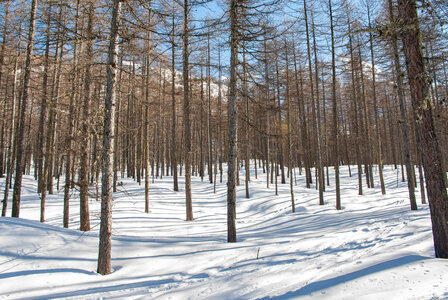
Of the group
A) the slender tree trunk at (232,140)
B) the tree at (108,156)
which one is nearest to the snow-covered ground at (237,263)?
the tree at (108,156)

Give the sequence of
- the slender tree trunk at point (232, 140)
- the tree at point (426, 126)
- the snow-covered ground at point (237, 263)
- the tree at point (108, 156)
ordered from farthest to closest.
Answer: the slender tree trunk at point (232, 140) → the tree at point (108, 156) → the tree at point (426, 126) → the snow-covered ground at point (237, 263)

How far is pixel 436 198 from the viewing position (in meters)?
4.63

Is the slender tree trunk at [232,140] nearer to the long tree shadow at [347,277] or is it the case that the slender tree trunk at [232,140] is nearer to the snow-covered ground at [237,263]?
the snow-covered ground at [237,263]

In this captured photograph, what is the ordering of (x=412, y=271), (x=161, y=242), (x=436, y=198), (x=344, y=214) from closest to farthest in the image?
(x=412, y=271)
(x=436, y=198)
(x=161, y=242)
(x=344, y=214)

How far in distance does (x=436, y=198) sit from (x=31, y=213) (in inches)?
651

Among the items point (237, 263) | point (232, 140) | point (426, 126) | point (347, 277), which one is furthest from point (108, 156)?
point (426, 126)

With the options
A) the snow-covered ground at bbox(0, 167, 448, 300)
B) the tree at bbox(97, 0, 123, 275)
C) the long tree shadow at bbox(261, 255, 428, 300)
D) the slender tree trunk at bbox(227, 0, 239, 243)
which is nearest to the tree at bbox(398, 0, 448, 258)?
the snow-covered ground at bbox(0, 167, 448, 300)

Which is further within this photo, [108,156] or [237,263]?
[237,263]

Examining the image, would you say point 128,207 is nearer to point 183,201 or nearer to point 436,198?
point 183,201

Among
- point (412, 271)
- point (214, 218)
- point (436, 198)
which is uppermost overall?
point (436, 198)

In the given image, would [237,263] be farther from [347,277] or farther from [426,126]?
[426,126]

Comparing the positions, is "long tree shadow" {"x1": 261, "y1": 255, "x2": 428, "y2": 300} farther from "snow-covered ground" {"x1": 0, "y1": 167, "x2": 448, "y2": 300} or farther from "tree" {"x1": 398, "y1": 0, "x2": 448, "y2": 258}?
"tree" {"x1": 398, "y1": 0, "x2": 448, "y2": 258}

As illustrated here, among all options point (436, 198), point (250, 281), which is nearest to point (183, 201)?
point (250, 281)

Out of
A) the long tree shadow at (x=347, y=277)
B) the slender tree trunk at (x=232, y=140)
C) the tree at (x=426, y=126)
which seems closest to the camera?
the long tree shadow at (x=347, y=277)
